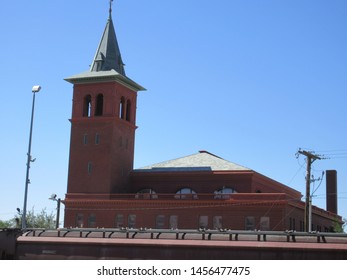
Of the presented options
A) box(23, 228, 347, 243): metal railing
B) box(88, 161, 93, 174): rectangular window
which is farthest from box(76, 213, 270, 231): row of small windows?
box(23, 228, 347, 243): metal railing

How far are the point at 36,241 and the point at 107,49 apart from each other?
46.4 meters

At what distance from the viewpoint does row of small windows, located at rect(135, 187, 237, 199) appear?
200 ft

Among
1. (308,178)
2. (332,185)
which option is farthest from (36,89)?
(332,185)

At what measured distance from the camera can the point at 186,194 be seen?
2427 inches

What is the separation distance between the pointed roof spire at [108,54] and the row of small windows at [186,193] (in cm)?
1468

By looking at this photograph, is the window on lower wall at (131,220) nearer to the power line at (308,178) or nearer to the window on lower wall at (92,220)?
the window on lower wall at (92,220)

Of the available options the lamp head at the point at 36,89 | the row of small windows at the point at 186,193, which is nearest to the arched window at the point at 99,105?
the row of small windows at the point at 186,193

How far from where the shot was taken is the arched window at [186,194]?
61.7m

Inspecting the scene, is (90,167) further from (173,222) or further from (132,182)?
(173,222)

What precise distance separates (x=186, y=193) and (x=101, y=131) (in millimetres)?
11855

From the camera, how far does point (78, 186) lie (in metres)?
66.6

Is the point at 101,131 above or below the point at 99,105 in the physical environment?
below

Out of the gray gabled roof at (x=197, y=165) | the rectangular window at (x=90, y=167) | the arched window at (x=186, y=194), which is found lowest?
the arched window at (x=186, y=194)

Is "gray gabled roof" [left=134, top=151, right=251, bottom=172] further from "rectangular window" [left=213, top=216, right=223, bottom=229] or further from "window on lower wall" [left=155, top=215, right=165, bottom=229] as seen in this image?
"window on lower wall" [left=155, top=215, right=165, bottom=229]
